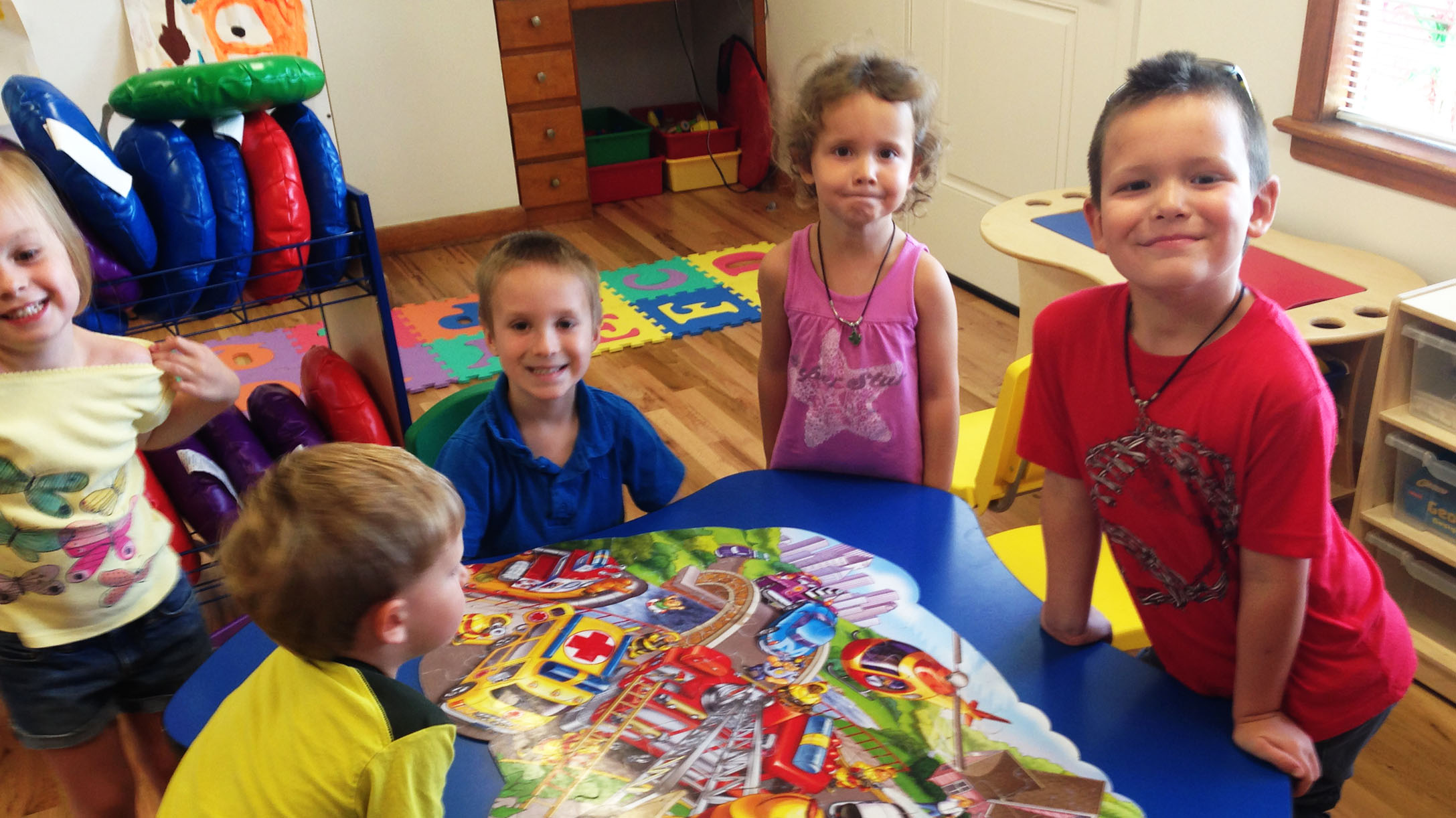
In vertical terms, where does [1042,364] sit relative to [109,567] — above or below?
above

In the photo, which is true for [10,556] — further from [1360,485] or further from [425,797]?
[1360,485]

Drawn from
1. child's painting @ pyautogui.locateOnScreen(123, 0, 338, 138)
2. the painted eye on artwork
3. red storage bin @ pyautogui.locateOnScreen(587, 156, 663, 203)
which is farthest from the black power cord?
the painted eye on artwork

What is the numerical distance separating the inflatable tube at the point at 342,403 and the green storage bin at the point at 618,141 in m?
2.14

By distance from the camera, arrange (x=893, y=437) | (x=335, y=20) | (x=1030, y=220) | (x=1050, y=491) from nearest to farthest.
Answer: (x=1050, y=491) → (x=893, y=437) → (x=1030, y=220) → (x=335, y=20)

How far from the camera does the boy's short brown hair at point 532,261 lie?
1370mm

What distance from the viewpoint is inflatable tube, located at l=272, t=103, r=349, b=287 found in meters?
1.88

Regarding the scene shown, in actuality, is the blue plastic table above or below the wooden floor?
above

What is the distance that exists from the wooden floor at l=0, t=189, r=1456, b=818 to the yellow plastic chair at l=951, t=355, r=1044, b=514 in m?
0.56

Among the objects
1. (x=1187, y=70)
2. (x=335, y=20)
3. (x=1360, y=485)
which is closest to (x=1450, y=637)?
(x=1360, y=485)

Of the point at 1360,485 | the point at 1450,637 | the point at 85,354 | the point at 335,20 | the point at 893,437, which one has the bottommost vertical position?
the point at 1450,637

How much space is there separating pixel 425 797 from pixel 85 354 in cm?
76

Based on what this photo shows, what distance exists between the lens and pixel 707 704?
102 centimetres

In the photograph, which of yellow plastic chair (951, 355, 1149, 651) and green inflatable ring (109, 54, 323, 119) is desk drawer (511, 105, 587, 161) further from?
yellow plastic chair (951, 355, 1149, 651)

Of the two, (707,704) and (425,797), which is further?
(707,704)
